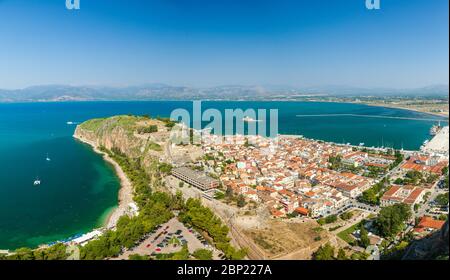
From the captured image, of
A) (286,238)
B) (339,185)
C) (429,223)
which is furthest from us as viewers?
(339,185)

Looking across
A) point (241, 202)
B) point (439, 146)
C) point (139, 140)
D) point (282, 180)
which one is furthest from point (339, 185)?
point (139, 140)

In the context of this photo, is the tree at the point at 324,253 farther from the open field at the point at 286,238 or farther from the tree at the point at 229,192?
the tree at the point at 229,192

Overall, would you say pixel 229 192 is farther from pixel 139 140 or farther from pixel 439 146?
pixel 439 146

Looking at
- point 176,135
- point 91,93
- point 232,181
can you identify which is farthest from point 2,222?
point 91,93

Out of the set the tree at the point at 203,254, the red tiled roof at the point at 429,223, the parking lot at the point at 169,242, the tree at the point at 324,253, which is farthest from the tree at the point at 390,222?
the tree at the point at 203,254

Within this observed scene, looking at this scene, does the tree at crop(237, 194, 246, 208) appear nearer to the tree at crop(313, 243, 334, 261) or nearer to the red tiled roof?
the tree at crop(313, 243, 334, 261)

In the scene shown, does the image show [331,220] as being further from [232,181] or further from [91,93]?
[91,93]
